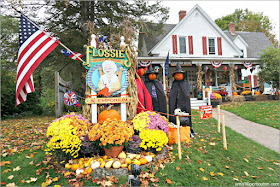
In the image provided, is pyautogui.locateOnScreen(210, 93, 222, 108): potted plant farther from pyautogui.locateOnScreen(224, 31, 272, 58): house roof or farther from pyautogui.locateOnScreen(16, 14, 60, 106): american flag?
pyautogui.locateOnScreen(16, 14, 60, 106): american flag

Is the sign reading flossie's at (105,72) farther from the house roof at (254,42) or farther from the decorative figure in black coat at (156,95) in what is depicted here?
the house roof at (254,42)

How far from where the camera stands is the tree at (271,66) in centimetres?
1300

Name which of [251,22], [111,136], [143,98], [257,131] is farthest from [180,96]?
[251,22]

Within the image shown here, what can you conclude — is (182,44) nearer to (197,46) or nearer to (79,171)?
(197,46)

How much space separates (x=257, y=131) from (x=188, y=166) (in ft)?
14.4

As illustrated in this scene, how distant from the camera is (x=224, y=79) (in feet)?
53.9

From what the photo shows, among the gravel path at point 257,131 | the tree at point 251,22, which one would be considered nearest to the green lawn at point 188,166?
the gravel path at point 257,131

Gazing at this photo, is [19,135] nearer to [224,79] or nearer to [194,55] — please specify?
[194,55]

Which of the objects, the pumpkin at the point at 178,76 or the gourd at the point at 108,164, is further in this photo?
the pumpkin at the point at 178,76

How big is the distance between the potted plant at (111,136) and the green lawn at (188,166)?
0.63 m

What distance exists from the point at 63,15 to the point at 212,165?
1064 cm

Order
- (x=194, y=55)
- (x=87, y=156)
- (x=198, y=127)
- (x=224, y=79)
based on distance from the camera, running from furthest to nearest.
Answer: (x=224, y=79)
(x=194, y=55)
(x=198, y=127)
(x=87, y=156)

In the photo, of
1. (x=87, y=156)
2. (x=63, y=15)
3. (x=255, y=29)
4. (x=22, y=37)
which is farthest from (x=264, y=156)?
(x=255, y=29)

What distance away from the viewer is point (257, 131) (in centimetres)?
636
